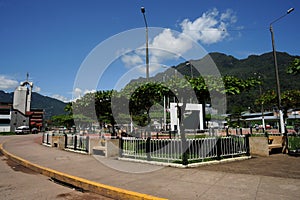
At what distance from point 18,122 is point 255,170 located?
6512 centimetres

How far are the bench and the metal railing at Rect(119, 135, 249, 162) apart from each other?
216 cm

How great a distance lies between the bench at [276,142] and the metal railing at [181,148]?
85.2 inches

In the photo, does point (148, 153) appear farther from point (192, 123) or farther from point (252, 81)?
point (192, 123)

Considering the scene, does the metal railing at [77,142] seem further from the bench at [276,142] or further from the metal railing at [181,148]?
the bench at [276,142]

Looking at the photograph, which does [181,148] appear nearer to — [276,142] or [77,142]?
[276,142]

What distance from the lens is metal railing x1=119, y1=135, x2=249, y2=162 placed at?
8211 millimetres

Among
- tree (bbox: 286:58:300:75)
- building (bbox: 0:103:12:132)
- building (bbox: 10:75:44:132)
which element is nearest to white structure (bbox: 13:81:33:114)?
building (bbox: 10:75:44:132)

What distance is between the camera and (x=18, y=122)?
2349 inches

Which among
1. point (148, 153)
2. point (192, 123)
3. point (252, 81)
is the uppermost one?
point (252, 81)

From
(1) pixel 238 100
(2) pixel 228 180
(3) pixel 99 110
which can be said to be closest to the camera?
(2) pixel 228 180

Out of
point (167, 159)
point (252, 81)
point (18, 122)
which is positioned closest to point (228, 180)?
point (167, 159)

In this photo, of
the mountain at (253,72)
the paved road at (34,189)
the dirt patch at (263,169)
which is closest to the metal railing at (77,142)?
the paved road at (34,189)

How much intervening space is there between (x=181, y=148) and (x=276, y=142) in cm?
654

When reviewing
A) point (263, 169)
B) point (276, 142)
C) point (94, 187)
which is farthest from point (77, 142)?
point (276, 142)
